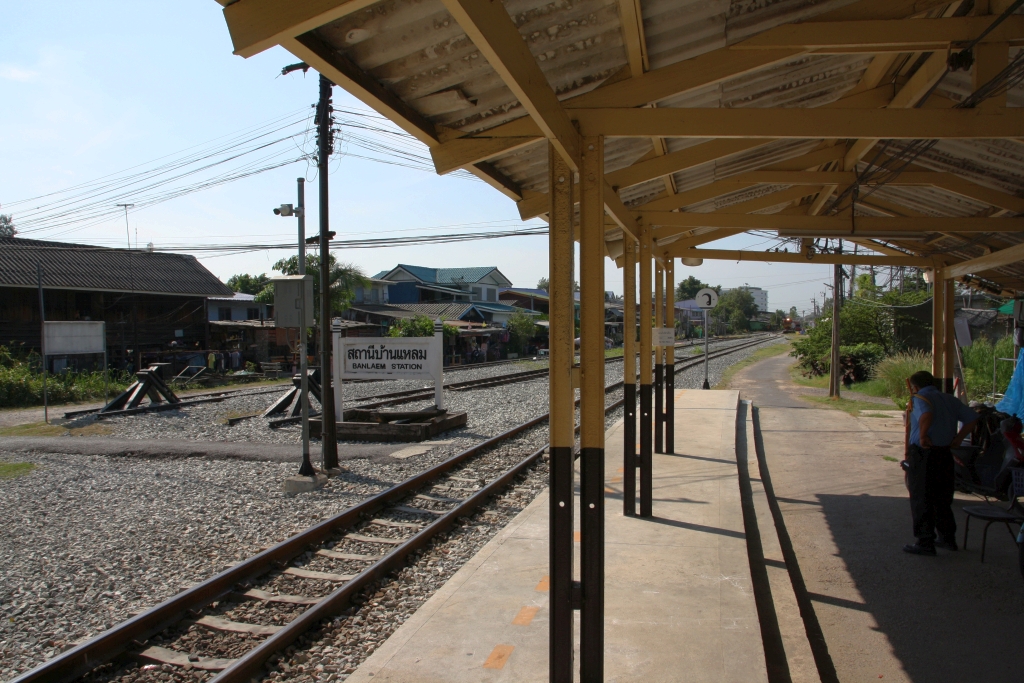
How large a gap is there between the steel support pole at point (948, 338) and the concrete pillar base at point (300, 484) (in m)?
8.26

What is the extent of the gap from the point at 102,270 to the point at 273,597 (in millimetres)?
29361

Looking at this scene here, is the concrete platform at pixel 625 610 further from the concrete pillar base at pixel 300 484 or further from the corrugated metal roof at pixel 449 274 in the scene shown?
the corrugated metal roof at pixel 449 274

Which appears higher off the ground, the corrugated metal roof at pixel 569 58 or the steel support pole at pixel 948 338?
the corrugated metal roof at pixel 569 58

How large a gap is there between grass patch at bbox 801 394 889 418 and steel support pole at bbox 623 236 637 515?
997 cm

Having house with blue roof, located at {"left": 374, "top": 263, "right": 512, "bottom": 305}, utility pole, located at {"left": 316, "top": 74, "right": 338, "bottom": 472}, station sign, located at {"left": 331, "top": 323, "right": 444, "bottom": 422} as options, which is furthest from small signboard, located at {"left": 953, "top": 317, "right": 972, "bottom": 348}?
house with blue roof, located at {"left": 374, "top": 263, "right": 512, "bottom": 305}

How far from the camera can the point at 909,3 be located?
3.66m

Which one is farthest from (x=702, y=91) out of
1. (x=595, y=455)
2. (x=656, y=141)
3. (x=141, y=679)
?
(x=141, y=679)

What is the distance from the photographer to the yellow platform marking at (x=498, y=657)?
3.79m

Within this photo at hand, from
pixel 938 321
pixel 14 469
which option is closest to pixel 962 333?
pixel 938 321

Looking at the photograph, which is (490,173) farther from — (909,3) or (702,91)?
(909,3)

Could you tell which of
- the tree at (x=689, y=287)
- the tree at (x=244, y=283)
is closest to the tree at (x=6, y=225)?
the tree at (x=244, y=283)

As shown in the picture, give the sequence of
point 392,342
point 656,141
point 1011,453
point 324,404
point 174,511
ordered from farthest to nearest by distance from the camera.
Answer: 1. point 392,342
2. point 324,404
3. point 174,511
4. point 1011,453
5. point 656,141

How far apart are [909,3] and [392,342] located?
1073cm

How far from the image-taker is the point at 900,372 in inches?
646
